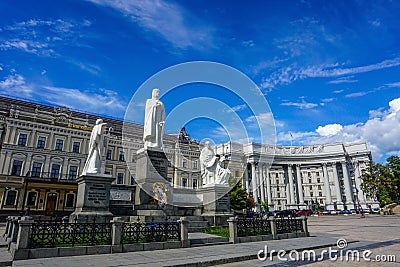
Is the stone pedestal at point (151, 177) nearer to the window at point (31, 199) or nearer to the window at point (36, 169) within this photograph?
the window at point (31, 199)

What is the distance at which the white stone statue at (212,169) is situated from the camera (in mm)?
16500

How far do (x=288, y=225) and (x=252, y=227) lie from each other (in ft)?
9.25

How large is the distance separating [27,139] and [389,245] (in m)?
41.5

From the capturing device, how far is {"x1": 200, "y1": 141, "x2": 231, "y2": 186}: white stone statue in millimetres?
16500

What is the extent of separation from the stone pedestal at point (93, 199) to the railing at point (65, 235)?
99.7 inches

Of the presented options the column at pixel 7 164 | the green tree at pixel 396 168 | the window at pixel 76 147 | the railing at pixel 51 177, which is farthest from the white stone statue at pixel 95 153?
the green tree at pixel 396 168

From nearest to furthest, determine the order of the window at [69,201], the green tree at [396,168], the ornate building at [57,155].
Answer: the ornate building at [57,155]
the window at [69,201]
the green tree at [396,168]

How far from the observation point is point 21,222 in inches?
287

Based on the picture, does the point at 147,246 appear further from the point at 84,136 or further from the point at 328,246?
the point at 84,136

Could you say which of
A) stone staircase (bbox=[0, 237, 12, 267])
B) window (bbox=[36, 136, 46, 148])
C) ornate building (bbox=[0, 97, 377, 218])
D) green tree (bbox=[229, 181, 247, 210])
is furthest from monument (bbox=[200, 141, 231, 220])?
window (bbox=[36, 136, 46, 148])

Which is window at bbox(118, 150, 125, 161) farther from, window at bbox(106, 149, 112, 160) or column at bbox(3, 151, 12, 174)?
column at bbox(3, 151, 12, 174)

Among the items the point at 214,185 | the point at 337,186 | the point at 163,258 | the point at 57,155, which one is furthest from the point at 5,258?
the point at 337,186

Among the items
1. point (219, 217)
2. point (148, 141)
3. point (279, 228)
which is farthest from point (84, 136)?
point (279, 228)

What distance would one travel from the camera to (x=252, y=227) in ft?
40.3
